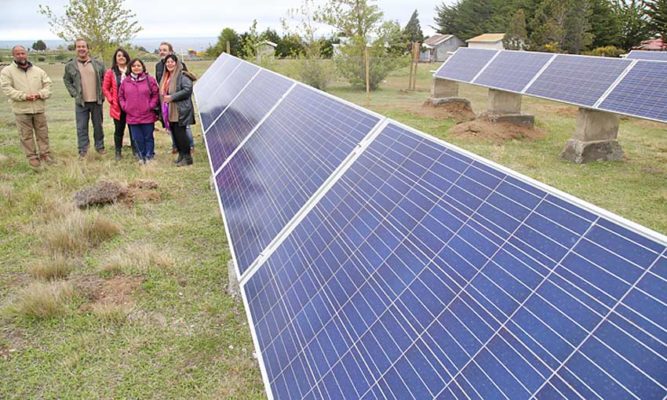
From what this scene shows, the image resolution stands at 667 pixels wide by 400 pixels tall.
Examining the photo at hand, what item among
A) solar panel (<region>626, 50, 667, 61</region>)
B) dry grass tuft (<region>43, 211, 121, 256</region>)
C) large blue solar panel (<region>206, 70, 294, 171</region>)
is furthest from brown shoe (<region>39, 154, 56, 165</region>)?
solar panel (<region>626, 50, 667, 61</region>)

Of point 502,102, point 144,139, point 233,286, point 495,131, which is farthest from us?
point 502,102

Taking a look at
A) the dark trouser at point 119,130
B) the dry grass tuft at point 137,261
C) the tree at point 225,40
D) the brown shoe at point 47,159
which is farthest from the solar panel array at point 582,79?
the tree at point 225,40

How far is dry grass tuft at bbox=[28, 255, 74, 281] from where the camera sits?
5.04 meters

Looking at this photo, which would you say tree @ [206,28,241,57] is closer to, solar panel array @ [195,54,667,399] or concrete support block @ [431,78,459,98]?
concrete support block @ [431,78,459,98]

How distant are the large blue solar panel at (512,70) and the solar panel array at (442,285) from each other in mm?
9945

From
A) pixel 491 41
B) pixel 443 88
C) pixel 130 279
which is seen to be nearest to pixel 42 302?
pixel 130 279

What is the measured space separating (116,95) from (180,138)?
1.28 m

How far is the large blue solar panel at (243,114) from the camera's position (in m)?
5.84

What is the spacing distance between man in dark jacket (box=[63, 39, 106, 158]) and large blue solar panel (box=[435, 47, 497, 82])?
9737 mm

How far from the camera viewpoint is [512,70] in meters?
13.0

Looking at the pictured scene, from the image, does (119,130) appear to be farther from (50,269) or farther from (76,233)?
(50,269)

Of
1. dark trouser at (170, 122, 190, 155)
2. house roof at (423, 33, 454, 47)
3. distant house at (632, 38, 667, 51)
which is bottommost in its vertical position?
dark trouser at (170, 122, 190, 155)

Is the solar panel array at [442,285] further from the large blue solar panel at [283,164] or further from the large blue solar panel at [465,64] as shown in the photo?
the large blue solar panel at [465,64]

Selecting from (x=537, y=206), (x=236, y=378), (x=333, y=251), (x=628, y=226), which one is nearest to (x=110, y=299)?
(x=236, y=378)
